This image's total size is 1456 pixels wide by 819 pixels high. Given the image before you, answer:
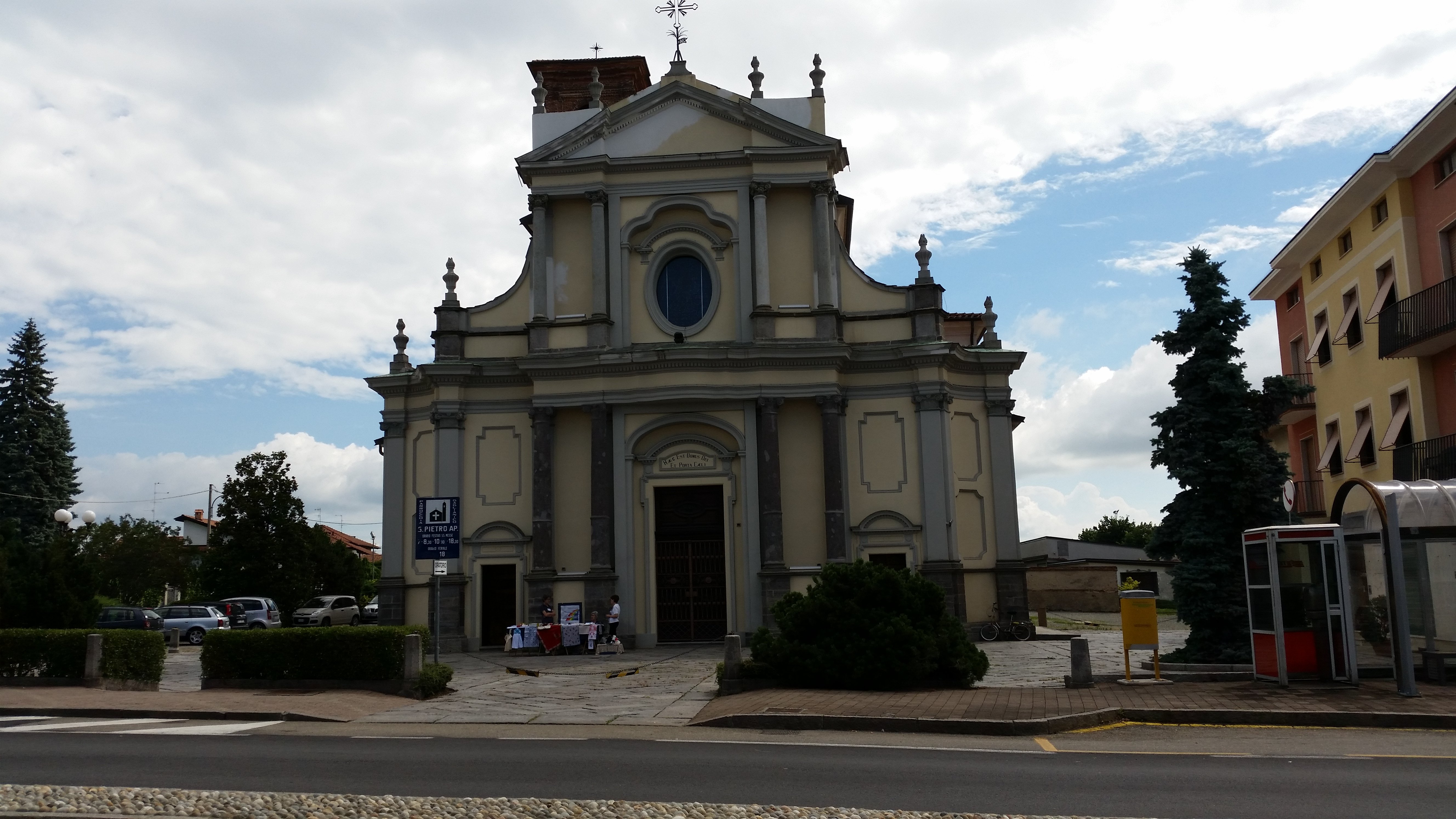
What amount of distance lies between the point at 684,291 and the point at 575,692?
15.7 meters

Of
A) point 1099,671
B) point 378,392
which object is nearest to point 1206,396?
point 1099,671

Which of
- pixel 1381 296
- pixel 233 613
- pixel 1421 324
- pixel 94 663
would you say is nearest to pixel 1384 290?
pixel 1381 296

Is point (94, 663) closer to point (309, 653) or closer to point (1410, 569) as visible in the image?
point (309, 653)

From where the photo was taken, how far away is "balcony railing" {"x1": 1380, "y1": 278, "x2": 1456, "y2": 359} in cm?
2456

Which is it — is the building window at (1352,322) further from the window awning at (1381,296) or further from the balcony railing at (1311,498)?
the balcony railing at (1311,498)

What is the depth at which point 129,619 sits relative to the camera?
3959 centimetres

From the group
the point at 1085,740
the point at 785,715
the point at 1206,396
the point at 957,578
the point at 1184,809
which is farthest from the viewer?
the point at 957,578

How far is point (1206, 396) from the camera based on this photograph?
64.9ft

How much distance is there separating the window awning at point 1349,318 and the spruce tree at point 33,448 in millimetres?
52360

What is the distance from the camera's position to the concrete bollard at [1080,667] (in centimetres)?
1730

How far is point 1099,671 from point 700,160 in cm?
1821

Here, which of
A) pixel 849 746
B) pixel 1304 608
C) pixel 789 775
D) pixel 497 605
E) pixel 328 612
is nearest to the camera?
pixel 789 775

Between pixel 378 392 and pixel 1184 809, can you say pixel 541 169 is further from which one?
pixel 1184 809

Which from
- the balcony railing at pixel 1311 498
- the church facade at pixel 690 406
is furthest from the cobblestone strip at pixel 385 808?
the balcony railing at pixel 1311 498
